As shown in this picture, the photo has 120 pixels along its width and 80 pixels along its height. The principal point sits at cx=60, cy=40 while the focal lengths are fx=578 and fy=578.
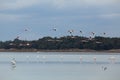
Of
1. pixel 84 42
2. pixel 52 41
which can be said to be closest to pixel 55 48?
pixel 52 41

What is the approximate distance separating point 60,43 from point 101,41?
24.8ft

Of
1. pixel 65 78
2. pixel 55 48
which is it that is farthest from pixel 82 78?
pixel 55 48

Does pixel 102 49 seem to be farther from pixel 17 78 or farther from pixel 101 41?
pixel 17 78

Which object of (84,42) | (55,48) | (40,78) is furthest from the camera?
(55,48)

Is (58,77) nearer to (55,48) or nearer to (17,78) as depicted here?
(17,78)

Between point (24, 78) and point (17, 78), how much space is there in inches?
20.6

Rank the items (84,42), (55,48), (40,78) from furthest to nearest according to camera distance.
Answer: (55,48), (84,42), (40,78)

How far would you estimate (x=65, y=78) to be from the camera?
143 ft

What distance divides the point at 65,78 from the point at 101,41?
6312 cm

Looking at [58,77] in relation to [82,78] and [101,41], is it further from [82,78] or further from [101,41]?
[101,41]

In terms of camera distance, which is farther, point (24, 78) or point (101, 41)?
point (101, 41)

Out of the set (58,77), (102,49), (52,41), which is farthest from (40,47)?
(58,77)

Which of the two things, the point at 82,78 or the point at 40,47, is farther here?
the point at 40,47

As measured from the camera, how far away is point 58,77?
44.6m
